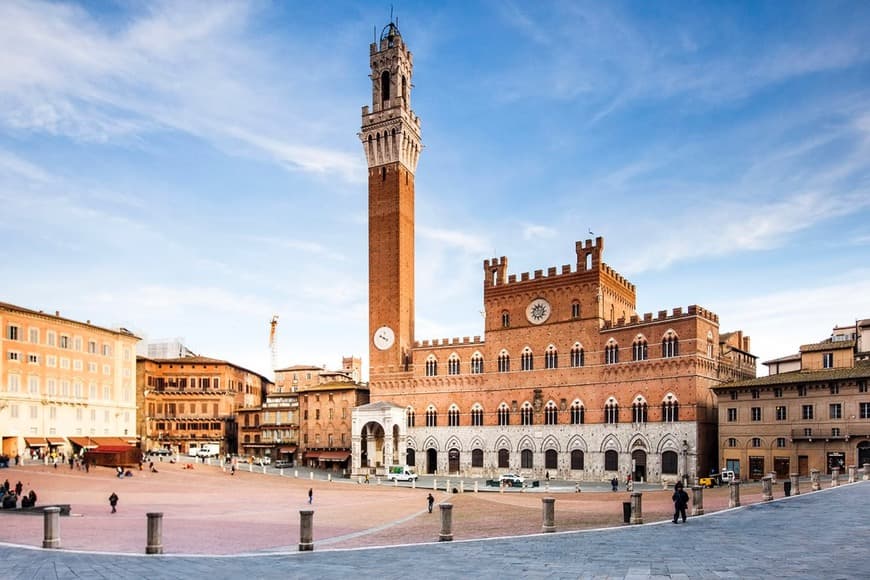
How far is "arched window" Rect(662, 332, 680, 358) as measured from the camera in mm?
56344

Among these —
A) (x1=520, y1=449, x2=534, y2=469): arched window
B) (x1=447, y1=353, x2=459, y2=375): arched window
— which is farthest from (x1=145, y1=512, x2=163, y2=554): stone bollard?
(x1=447, y1=353, x2=459, y2=375): arched window

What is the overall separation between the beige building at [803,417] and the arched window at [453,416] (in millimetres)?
24079

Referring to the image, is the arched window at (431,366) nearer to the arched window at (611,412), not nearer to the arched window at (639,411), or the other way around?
the arched window at (611,412)

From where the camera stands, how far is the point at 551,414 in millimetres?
63531

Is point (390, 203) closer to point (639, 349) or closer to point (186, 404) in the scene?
point (639, 349)

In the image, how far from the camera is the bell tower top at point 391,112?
248 ft

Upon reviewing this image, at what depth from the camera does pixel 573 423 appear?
204 ft

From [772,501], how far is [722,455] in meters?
22.8

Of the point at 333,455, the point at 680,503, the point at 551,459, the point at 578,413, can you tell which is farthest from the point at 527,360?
the point at 680,503

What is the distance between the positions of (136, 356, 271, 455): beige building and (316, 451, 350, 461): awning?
18513mm

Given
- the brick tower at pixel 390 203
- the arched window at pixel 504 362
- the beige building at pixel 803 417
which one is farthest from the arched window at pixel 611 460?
the brick tower at pixel 390 203

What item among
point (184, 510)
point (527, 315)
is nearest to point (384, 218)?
point (527, 315)

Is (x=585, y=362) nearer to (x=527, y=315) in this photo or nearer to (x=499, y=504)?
(x=527, y=315)

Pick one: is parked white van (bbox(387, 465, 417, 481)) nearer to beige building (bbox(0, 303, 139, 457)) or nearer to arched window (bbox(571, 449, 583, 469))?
arched window (bbox(571, 449, 583, 469))
